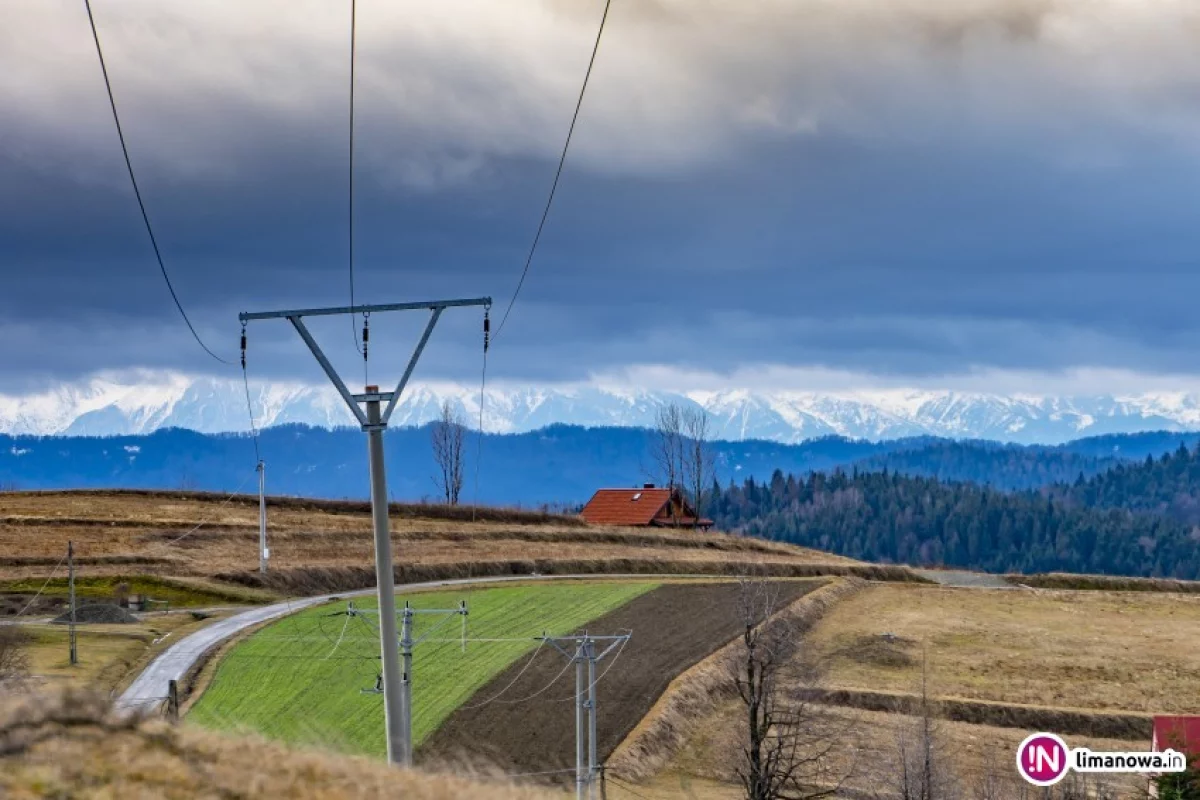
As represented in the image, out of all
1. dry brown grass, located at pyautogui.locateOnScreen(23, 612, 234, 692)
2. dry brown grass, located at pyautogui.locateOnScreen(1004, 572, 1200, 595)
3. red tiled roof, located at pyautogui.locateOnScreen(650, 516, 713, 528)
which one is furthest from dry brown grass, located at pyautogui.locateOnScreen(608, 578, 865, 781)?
red tiled roof, located at pyautogui.locateOnScreen(650, 516, 713, 528)

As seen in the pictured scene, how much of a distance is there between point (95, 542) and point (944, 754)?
7632cm

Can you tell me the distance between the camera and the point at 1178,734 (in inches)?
1962

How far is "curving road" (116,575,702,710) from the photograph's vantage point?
62250 mm

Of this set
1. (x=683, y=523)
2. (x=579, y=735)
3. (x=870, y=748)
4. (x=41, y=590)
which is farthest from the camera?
(x=683, y=523)

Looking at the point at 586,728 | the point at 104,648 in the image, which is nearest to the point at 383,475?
the point at 586,728

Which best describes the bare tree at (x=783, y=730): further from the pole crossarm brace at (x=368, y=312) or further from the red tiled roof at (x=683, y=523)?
the red tiled roof at (x=683, y=523)

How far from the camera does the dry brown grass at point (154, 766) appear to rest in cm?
1667

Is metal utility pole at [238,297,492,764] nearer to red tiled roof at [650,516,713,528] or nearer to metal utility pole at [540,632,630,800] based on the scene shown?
metal utility pole at [540,632,630,800]

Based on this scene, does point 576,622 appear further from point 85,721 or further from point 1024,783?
point 85,721

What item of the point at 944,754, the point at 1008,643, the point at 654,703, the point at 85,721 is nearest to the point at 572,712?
the point at 654,703

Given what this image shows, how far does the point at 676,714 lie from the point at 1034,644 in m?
29.0

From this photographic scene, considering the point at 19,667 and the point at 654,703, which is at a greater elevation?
the point at 19,667

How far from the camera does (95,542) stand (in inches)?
4441

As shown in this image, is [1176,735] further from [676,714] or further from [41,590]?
[41,590]
